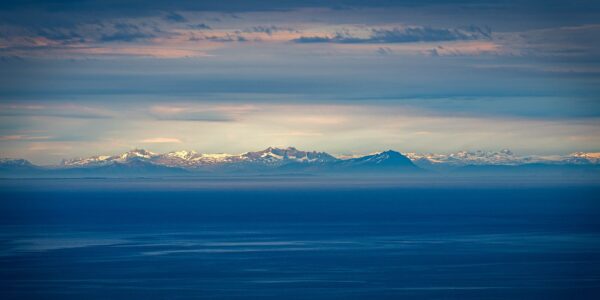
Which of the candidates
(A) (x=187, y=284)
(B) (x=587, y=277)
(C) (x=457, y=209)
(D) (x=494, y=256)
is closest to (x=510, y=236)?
(D) (x=494, y=256)

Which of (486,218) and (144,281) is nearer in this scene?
(144,281)

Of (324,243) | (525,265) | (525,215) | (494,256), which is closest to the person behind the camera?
(525,265)

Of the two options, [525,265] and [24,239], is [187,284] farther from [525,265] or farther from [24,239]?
[24,239]

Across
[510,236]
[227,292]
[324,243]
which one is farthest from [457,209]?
[227,292]

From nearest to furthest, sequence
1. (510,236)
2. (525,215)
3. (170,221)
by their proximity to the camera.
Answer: (510,236) < (170,221) < (525,215)

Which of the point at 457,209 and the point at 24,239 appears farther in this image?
the point at 457,209

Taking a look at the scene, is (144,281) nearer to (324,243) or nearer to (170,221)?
(324,243)
